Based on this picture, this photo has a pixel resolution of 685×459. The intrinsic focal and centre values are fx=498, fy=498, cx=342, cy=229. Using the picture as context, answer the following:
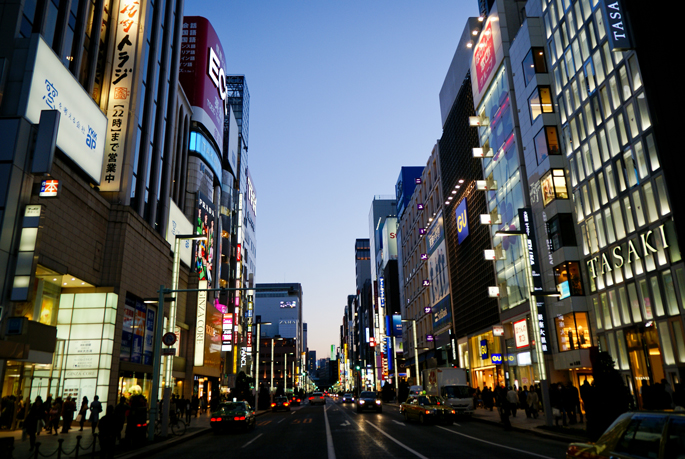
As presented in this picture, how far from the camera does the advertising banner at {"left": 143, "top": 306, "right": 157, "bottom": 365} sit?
36438mm

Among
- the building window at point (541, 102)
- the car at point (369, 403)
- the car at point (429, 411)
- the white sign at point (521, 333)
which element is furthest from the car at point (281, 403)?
the building window at point (541, 102)

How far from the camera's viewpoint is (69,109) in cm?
2689

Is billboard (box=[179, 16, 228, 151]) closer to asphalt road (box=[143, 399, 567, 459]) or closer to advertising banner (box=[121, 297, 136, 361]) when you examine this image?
advertising banner (box=[121, 297, 136, 361])

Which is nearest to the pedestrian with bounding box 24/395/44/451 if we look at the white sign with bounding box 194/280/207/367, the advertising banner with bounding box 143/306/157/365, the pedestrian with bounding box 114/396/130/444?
the pedestrian with bounding box 114/396/130/444

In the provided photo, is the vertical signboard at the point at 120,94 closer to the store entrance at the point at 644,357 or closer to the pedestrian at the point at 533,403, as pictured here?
the pedestrian at the point at 533,403

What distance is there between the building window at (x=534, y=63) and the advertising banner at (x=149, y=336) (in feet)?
116

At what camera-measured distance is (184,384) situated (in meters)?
48.4

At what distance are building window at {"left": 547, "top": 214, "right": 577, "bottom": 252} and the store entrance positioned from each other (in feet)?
24.9

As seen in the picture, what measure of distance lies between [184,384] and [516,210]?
35073 mm

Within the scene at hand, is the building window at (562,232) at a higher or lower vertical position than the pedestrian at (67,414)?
higher

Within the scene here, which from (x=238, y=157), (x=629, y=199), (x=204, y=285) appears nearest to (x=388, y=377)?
(x=238, y=157)

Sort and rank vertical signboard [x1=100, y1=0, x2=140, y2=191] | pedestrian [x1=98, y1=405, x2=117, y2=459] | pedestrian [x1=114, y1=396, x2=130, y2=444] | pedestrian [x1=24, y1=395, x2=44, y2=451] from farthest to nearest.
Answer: vertical signboard [x1=100, y1=0, x2=140, y2=191], pedestrian [x1=24, y1=395, x2=44, y2=451], pedestrian [x1=114, y1=396, x2=130, y2=444], pedestrian [x1=98, y1=405, x2=117, y2=459]

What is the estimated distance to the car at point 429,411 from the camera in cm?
2717

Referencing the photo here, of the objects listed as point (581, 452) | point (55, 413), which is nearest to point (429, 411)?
point (55, 413)
